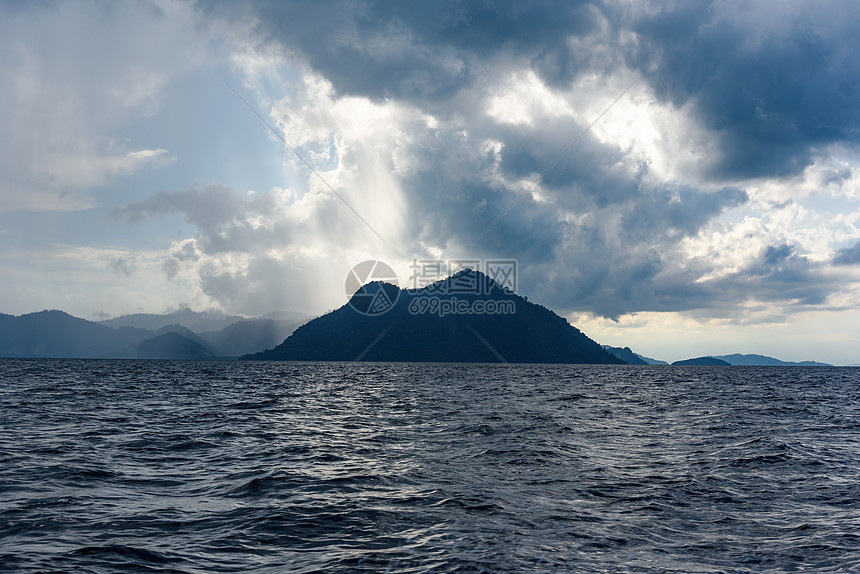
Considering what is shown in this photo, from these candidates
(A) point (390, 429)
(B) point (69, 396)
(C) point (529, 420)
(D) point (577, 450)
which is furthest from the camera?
(B) point (69, 396)

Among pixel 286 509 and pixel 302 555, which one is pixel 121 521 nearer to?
pixel 286 509

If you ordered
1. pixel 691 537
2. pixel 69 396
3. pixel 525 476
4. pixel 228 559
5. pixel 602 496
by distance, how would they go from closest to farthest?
1. pixel 228 559
2. pixel 691 537
3. pixel 602 496
4. pixel 525 476
5. pixel 69 396

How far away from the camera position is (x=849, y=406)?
55969 millimetres

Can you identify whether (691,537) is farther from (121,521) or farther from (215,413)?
(215,413)

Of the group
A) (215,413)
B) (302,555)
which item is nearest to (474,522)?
(302,555)

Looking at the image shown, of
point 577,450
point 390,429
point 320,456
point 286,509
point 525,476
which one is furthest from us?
point 390,429

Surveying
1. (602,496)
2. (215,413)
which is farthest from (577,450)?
(215,413)

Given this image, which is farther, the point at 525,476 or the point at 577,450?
the point at 577,450

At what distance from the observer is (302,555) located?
39.3 ft

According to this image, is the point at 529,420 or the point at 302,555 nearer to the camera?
the point at 302,555

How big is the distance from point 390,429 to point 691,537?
2122cm

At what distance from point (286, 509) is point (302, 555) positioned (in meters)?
3.72

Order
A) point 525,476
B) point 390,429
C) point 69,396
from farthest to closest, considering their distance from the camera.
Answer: point 69,396 → point 390,429 → point 525,476

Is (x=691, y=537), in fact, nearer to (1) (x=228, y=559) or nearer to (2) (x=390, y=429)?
(1) (x=228, y=559)
